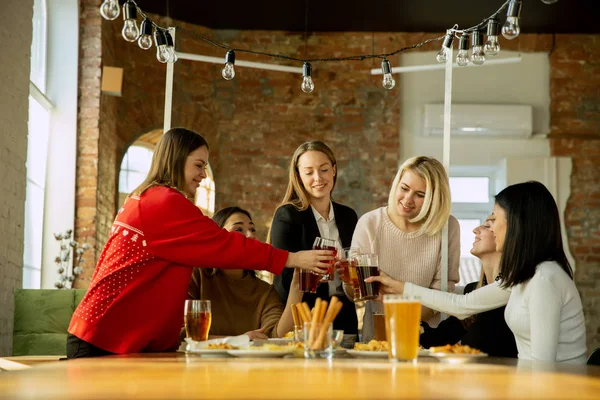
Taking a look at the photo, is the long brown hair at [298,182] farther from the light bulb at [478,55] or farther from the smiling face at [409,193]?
the light bulb at [478,55]

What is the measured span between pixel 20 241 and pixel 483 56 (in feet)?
9.40

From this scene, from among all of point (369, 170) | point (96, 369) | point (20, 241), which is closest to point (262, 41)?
point (369, 170)

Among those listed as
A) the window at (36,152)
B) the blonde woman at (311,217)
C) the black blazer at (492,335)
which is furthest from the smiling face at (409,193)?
the window at (36,152)

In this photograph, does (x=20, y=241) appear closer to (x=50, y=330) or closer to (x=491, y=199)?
(x=50, y=330)

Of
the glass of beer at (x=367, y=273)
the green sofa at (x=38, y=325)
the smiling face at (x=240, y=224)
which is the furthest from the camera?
the green sofa at (x=38, y=325)

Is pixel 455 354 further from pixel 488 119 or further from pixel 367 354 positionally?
pixel 488 119

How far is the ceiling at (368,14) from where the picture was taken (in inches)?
290

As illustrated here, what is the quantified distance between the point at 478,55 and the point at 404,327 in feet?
5.38

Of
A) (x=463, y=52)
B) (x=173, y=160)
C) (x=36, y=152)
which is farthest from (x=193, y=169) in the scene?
(x=36, y=152)

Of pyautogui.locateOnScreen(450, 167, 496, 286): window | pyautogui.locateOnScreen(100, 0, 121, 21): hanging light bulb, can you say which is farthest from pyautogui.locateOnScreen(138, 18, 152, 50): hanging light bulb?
pyautogui.locateOnScreen(450, 167, 496, 286): window

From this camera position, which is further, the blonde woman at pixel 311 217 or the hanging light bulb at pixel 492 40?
the blonde woman at pixel 311 217

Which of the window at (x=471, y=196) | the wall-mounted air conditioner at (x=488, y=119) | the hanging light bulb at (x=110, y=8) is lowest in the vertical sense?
the window at (x=471, y=196)

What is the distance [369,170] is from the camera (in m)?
7.93

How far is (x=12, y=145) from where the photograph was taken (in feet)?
14.7
